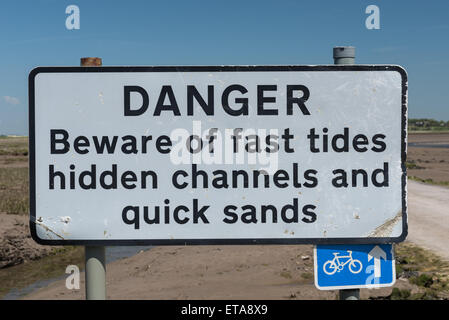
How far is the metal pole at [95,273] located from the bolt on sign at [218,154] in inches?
2.5

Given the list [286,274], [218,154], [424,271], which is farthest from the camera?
[286,274]

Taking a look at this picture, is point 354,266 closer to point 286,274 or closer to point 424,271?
point 424,271

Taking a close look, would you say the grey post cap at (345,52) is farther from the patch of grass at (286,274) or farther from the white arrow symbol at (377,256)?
the patch of grass at (286,274)

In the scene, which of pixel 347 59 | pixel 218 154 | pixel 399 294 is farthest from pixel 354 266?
pixel 399 294

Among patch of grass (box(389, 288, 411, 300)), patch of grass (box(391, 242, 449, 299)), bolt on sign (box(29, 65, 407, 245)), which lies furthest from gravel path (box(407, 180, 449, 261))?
bolt on sign (box(29, 65, 407, 245))

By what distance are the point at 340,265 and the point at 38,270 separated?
1287 cm

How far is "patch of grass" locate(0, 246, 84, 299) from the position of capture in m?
12.4

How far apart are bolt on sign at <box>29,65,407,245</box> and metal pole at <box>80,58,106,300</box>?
0.21 ft

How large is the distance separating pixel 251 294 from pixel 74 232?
26.1ft

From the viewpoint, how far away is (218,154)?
94.0 inches

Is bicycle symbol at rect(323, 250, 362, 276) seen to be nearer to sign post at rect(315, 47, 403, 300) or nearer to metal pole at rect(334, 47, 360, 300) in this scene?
sign post at rect(315, 47, 403, 300)

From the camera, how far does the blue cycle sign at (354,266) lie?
2.32 metres
